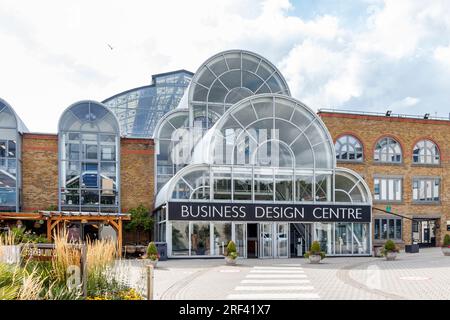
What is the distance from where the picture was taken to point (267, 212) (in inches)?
958

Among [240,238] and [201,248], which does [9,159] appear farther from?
[240,238]

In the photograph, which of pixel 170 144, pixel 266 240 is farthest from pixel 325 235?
pixel 170 144

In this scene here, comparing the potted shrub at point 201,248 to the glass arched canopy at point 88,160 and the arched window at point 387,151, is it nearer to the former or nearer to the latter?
the glass arched canopy at point 88,160

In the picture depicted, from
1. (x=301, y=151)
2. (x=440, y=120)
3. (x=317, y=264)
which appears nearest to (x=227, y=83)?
(x=301, y=151)

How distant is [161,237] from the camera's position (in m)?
25.2

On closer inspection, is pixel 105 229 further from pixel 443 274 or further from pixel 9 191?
pixel 443 274

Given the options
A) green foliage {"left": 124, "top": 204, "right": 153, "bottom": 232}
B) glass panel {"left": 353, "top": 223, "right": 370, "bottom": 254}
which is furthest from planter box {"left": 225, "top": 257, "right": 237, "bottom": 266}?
glass panel {"left": 353, "top": 223, "right": 370, "bottom": 254}

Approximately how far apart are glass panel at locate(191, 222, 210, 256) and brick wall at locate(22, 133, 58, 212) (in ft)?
27.8

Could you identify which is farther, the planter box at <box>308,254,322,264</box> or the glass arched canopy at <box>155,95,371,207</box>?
the glass arched canopy at <box>155,95,371,207</box>

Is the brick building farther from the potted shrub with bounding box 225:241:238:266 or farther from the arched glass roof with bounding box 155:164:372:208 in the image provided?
the potted shrub with bounding box 225:241:238:266

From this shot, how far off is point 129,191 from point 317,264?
12.4m

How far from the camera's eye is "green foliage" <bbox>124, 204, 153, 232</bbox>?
26672 millimetres

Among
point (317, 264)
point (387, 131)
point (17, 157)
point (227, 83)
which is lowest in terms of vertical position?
point (317, 264)
